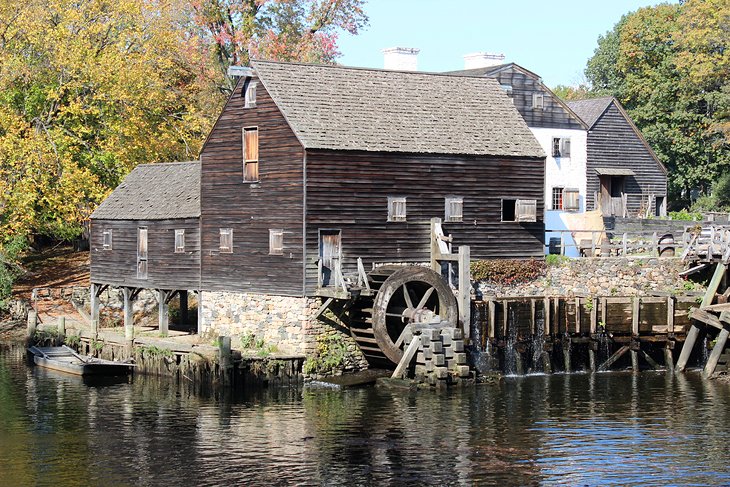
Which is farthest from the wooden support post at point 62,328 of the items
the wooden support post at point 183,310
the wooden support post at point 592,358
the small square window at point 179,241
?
the wooden support post at point 592,358

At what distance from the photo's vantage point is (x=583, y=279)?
142 ft

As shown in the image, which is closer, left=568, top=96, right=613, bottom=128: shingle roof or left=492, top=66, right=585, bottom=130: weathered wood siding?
left=492, top=66, right=585, bottom=130: weathered wood siding

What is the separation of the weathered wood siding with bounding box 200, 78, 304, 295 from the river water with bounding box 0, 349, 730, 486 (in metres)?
4.25

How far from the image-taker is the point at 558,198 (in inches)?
2159

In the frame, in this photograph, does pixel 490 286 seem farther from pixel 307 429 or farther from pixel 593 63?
pixel 593 63

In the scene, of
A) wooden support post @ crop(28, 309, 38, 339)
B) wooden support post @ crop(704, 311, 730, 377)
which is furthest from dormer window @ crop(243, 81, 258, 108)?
wooden support post @ crop(704, 311, 730, 377)

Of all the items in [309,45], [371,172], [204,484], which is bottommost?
[204,484]

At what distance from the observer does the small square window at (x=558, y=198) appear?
54625 mm

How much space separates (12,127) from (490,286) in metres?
22.3

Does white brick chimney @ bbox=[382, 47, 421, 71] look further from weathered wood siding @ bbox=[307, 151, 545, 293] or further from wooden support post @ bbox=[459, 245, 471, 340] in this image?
wooden support post @ bbox=[459, 245, 471, 340]

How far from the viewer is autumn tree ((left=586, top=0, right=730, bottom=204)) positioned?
65250 millimetres

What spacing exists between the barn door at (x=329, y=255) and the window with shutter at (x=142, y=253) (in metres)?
9.40

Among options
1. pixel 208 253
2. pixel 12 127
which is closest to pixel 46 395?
pixel 208 253

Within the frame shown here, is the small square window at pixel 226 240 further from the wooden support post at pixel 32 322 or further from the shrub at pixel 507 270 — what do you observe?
the wooden support post at pixel 32 322
